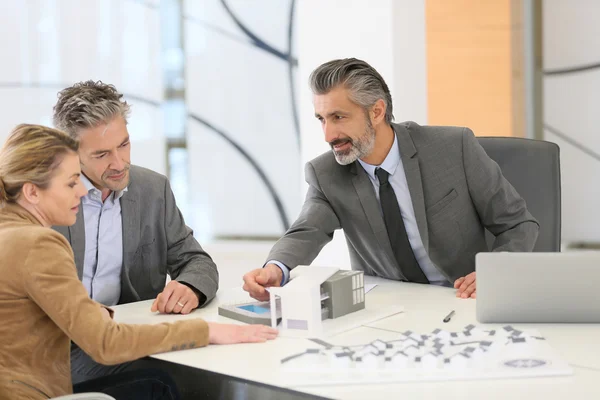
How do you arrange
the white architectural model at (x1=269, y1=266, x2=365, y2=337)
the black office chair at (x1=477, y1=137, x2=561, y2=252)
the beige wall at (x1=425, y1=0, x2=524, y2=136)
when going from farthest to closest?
the beige wall at (x1=425, y1=0, x2=524, y2=136)
the black office chair at (x1=477, y1=137, x2=561, y2=252)
the white architectural model at (x1=269, y1=266, x2=365, y2=337)

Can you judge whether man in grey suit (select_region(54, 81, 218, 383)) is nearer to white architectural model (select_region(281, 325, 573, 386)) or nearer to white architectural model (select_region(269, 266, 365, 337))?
white architectural model (select_region(269, 266, 365, 337))

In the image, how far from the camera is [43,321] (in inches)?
70.3

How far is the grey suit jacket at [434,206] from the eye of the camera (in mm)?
2723

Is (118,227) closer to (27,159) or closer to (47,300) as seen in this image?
(27,159)

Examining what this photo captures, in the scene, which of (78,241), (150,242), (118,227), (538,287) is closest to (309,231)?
(150,242)

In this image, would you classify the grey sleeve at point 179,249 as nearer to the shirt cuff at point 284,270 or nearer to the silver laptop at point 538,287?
the shirt cuff at point 284,270

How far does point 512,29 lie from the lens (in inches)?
193

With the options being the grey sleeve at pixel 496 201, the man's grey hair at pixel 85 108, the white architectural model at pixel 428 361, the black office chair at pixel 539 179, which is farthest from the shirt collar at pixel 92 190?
the black office chair at pixel 539 179

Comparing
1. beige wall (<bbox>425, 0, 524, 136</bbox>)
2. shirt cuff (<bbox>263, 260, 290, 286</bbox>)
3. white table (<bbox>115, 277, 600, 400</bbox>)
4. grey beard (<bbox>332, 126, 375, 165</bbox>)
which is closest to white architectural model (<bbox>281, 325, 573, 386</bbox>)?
white table (<bbox>115, 277, 600, 400</bbox>)

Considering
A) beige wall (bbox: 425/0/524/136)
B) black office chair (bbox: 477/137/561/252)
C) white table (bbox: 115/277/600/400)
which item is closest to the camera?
white table (bbox: 115/277/600/400)

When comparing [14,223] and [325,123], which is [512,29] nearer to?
[325,123]

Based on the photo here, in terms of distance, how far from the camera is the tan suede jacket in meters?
1.70

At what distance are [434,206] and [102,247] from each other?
1134 mm

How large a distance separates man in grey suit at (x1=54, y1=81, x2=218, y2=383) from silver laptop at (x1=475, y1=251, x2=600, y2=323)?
0.86 metres
